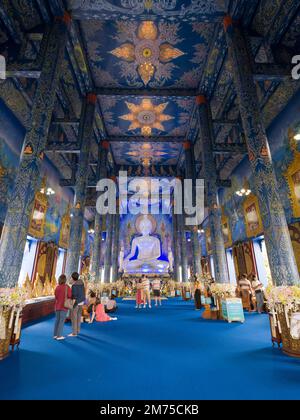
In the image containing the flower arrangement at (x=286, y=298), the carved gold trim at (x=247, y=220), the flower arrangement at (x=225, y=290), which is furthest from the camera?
the carved gold trim at (x=247, y=220)

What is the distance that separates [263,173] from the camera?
18.4ft

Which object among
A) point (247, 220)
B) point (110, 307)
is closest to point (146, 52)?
point (247, 220)

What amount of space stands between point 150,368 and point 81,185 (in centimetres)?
835

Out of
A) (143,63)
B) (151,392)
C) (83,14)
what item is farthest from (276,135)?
(151,392)

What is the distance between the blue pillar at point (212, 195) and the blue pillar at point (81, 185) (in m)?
5.86

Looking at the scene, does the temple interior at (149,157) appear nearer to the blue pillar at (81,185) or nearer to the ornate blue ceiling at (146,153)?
the blue pillar at (81,185)

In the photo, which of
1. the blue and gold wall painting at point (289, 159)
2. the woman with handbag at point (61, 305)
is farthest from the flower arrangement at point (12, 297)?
the blue and gold wall painting at point (289, 159)

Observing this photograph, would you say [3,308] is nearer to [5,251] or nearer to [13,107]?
[5,251]

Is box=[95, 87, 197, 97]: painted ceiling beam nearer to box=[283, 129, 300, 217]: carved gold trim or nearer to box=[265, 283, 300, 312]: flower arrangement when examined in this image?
box=[283, 129, 300, 217]: carved gold trim

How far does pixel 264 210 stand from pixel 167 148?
13.3 meters

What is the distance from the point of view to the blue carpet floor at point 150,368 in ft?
7.77

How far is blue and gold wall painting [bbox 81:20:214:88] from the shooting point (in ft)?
30.1

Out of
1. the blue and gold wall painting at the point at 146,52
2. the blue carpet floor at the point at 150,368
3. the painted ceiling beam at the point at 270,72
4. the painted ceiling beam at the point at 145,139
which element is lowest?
the blue carpet floor at the point at 150,368

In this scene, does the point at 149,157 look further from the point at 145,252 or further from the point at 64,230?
the point at 145,252
